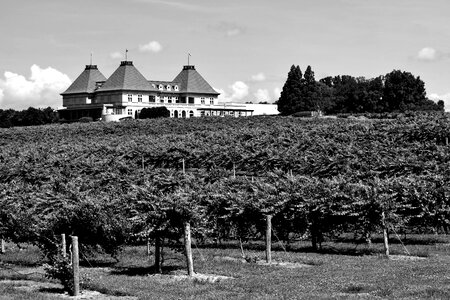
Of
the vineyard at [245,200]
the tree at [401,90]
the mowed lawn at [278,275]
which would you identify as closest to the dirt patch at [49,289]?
the mowed lawn at [278,275]

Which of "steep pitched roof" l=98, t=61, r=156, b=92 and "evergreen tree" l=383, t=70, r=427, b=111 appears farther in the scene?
"steep pitched roof" l=98, t=61, r=156, b=92

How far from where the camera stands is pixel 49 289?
A: 19.3m

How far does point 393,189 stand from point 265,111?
363ft

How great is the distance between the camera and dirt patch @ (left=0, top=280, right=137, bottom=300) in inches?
714

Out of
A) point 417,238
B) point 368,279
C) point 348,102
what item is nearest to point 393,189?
point 417,238

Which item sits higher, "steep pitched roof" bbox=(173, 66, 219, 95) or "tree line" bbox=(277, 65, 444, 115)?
"steep pitched roof" bbox=(173, 66, 219, 95)

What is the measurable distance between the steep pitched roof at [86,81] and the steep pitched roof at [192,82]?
15360 millimetres

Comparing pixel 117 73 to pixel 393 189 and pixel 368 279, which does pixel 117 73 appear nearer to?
pixel 393 189

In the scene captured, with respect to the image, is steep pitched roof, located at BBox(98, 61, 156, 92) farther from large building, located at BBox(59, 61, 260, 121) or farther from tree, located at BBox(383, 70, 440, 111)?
tree, located at BBox(383, 70, 440, 111)

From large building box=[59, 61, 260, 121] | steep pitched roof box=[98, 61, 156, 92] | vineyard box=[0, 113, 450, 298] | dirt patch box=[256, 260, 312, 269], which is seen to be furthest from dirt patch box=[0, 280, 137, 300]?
steep pitched roof box=[98, 61, 156, 92]

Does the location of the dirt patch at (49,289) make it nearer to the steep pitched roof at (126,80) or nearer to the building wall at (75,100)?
the steep pitched roof at (126,80)

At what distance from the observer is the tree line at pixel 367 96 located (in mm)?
108688

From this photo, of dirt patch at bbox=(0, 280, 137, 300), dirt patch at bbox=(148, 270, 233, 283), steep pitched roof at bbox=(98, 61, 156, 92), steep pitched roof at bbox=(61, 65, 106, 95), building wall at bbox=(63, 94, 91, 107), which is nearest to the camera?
dirt patch at bbox=(0, 280, 137, 300)

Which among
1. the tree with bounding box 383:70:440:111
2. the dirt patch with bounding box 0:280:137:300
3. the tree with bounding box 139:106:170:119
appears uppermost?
the tree with bounding box 383:70:440:111
